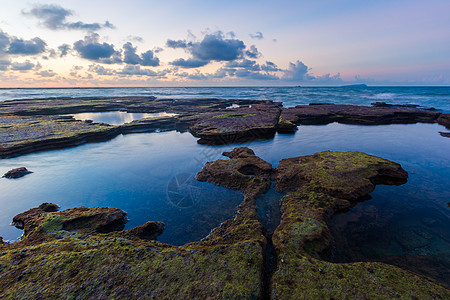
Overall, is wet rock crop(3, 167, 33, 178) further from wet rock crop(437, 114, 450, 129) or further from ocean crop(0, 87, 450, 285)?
wet rock crop(437, 114, 450, 129)

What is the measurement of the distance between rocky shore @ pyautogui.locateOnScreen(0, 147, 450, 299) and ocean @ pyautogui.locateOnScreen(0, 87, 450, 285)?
3.32ft

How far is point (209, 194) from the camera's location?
450 inches

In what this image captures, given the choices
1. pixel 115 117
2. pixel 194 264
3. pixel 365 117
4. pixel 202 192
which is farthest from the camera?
pixel 115 117

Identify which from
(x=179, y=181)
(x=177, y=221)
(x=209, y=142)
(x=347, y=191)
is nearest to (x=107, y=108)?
(x=209, y=142)

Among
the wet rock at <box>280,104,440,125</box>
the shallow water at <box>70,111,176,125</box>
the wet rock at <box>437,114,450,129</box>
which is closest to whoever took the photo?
the wet rock at <box>437,114,450,129</box>

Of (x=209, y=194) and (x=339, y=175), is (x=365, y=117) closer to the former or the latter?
(x=339, y=175)

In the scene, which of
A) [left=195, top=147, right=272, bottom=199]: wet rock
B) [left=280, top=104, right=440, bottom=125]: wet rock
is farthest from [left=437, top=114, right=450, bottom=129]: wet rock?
[left=195, top=147, right=272, bottom=199]: wet rock

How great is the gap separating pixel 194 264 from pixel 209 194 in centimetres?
571

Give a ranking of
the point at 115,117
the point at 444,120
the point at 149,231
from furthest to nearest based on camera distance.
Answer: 1. the point at 115,117
2. the point at 444,120
3. the point at 149,231

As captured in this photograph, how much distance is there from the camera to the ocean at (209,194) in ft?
25.0

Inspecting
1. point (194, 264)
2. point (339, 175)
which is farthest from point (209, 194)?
point (339, 175)

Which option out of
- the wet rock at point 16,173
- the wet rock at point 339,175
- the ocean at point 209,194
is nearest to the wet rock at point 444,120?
the ocean at point 209,194

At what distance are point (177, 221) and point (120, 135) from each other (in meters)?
23.4

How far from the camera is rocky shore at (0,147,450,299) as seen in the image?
491 centimetres
